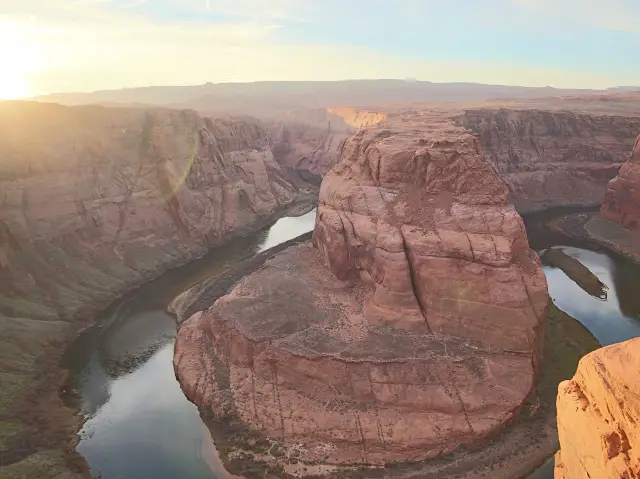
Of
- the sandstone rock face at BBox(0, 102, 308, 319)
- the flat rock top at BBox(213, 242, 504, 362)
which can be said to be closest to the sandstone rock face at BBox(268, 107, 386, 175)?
the sandstone rock face at BBox(0, 102, 308, 319)

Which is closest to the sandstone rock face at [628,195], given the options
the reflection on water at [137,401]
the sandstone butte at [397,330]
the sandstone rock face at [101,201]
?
the sandstone butte at [397,330]

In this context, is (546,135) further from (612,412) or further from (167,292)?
(612,412)

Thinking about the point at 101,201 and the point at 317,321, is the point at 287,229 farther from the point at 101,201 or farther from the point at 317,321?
the point at 317,321

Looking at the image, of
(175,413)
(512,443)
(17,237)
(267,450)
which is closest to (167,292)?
(17,237)

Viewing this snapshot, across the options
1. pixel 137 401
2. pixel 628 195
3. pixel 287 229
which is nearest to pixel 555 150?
pixel 628 195

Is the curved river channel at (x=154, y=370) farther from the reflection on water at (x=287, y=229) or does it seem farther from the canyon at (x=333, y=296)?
the reflection on water at (x=287, y=229)

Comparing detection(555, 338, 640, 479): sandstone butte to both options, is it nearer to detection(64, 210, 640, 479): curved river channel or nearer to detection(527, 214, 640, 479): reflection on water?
detection(64, 210, 640, 479): curved river channel
